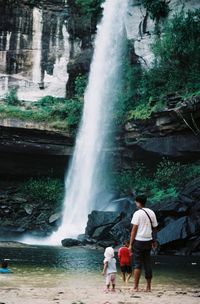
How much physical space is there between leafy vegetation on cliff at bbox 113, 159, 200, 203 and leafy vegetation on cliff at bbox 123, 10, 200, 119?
301 cm

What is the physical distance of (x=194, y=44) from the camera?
22.2m

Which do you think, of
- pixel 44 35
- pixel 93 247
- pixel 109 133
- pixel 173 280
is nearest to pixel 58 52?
pixel 44 35

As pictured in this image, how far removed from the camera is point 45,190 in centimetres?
2600

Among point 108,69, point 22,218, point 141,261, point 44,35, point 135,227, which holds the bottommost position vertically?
point 22,218

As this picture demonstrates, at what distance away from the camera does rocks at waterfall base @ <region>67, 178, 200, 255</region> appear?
50.6ft

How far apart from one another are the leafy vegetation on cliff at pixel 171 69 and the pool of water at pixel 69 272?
11223mm

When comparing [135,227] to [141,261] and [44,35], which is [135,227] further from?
[44,35]

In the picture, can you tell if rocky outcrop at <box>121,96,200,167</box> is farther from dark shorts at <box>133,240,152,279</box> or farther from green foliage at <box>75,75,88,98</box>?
dark shorts at <box>133,240,152,279</box>

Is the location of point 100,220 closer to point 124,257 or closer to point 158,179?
point 158,179

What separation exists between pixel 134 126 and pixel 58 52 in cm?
845

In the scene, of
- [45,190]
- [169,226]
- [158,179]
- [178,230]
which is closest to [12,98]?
[45,190]

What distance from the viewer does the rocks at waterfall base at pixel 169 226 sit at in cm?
1543

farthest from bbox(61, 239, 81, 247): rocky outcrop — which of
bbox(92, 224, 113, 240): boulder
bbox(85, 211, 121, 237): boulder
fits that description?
bbox(85, 211, 121, 237): boulder

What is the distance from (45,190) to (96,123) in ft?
16.2
